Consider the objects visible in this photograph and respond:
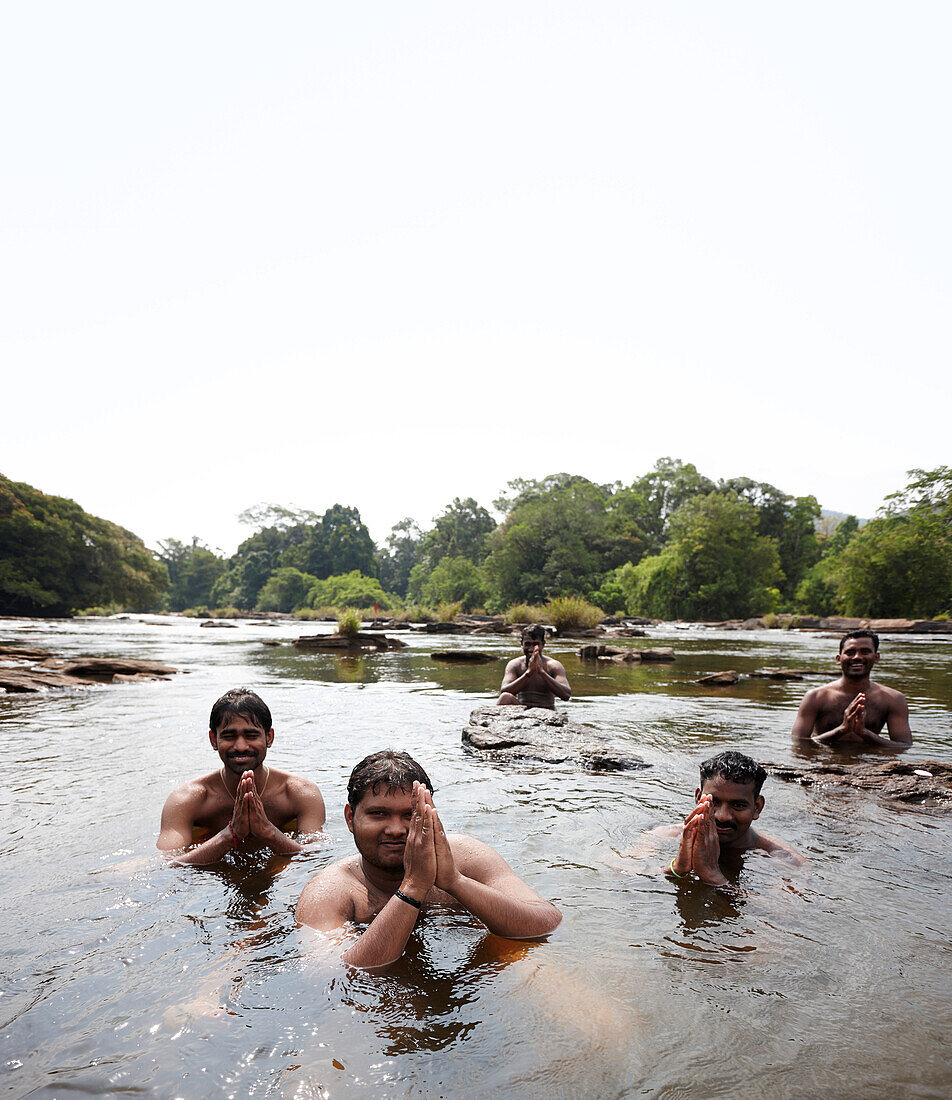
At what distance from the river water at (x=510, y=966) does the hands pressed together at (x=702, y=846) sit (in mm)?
136

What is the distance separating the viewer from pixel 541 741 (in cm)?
824

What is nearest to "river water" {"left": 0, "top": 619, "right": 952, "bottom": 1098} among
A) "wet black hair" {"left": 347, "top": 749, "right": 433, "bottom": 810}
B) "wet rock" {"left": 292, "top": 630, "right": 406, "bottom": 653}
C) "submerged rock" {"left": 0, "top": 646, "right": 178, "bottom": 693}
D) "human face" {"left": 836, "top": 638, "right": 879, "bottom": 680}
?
"wet black hair" {"left": 347, "top": 749, "right": 433, "bottom": 810}

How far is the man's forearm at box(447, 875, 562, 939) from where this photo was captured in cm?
328

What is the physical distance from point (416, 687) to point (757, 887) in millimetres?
10557

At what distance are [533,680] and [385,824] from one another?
24.6 ft

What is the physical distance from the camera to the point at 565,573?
6106 cm

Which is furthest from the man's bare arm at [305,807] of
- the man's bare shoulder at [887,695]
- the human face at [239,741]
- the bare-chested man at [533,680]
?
the man's bare shoulder at [887,695]

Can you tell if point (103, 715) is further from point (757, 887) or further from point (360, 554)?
point (360, 554)

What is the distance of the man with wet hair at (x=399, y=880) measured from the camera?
3076mm

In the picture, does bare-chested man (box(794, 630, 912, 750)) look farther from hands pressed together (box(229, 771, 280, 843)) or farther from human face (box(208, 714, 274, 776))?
hands pressed together (box(229, 771, 280, 843))

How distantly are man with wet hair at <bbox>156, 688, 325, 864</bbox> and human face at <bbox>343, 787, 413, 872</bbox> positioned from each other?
113cm

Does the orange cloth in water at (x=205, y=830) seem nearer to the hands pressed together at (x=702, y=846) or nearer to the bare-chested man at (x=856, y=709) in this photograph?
the hands pressed together at (x=702, y=846)

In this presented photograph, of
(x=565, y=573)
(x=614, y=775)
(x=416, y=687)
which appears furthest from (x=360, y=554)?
(x=614, y=775)

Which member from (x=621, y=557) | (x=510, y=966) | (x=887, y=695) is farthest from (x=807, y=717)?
(x=621, y=557)
